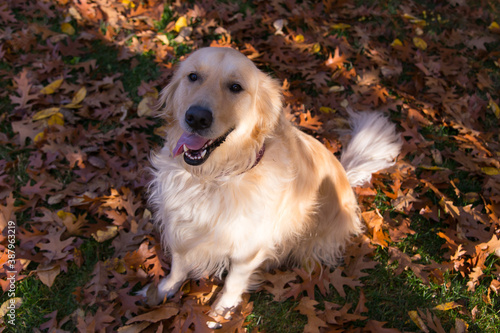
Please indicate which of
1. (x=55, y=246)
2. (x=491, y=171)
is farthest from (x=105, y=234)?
(x=491, y=171)

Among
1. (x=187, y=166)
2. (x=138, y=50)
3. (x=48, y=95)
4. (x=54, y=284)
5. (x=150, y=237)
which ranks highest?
(x=187, y=166)

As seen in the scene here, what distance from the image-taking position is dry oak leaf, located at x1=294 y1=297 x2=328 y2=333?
261cm

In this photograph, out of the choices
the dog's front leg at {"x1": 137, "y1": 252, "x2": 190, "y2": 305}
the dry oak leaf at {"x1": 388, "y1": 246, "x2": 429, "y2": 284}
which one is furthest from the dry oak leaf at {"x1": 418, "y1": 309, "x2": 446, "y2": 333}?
the dog's front leg at {"x1": 137, "y1": 252, "x2": 190, "y2": 305}

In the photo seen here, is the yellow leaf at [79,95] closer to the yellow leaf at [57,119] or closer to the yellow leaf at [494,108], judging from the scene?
the yellow leaf at [57,119]

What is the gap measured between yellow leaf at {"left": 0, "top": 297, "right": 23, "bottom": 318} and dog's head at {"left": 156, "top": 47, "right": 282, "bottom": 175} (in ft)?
5.53

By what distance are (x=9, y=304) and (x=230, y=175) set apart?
76.9 inches

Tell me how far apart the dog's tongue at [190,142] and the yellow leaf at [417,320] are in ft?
7.17

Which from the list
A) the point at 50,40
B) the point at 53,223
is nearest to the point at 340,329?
the point at 53,223

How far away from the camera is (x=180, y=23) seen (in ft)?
15.9

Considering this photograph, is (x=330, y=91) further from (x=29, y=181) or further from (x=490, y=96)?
(x=29, y=181)

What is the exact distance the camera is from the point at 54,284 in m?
2.74

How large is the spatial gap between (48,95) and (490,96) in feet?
18.1

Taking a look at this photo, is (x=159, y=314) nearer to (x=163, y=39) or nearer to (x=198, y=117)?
(x=198, y=117)

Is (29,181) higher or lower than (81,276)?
higher
